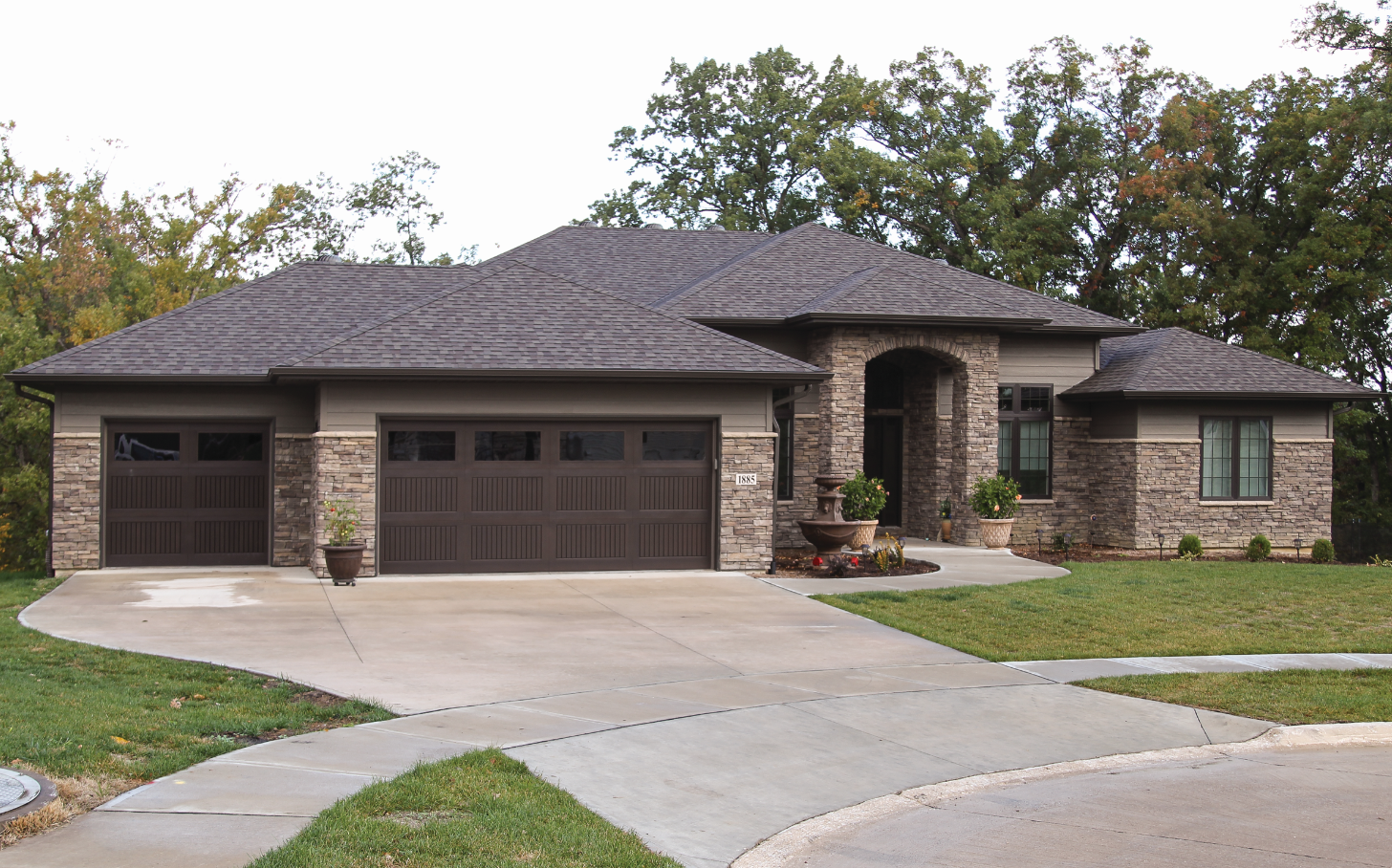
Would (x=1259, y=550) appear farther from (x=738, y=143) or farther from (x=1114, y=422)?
(x=738, y=143)

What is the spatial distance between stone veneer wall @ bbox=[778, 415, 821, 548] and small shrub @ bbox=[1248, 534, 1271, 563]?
7956 mm

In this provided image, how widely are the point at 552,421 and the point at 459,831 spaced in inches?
494

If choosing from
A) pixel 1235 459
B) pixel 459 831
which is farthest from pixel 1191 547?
pixel 459 831

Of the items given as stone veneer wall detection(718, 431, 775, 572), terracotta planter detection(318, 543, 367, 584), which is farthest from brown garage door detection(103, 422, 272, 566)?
stone veneer wall detection(718, 431, 775, 572)

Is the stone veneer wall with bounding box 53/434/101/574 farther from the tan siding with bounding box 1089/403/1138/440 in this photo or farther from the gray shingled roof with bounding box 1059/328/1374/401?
the tan siding with bounding box 1089/403/1138/440

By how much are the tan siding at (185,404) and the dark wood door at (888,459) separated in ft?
35.9

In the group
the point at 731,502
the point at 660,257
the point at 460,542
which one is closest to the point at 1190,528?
the point at 731,502

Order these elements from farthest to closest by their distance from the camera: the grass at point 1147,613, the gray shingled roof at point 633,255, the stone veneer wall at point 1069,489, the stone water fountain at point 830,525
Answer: the gray shingled roof at point 633,255 → the stone veneer wall at point 1069,489 → the stone water fountain at point 830,525 → the grass at point 1147,613

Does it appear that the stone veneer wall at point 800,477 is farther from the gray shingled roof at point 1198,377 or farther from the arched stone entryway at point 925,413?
the gray shingled roof at point 1198,377

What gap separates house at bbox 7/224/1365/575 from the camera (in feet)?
59.1

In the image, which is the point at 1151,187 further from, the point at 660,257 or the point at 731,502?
the point at 731,502

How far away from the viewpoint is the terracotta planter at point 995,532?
72.9ft

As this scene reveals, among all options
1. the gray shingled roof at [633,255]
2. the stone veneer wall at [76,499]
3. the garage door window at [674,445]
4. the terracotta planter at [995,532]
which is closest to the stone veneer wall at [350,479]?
the stone veneer wall at [76,499]

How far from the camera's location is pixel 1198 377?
23672mm
